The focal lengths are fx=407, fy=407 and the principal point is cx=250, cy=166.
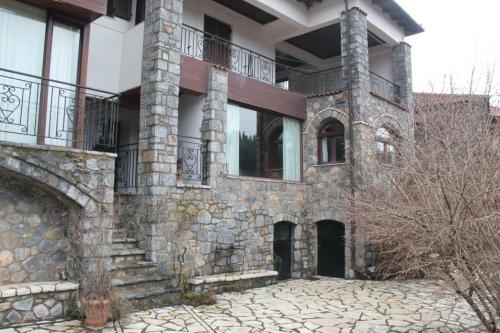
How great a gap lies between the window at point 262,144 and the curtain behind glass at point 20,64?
437 centimetres

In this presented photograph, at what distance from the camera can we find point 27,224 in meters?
6.47

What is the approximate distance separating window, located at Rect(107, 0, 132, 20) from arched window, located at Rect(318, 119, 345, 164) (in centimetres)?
616

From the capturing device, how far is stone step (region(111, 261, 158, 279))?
7.32 metres

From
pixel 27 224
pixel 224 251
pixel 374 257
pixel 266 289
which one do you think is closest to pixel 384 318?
pixel 266 289

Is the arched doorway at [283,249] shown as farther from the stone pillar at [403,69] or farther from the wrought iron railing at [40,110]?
the stone pillar at [403,69]

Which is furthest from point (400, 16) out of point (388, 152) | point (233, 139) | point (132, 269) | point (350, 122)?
point (132, 269)

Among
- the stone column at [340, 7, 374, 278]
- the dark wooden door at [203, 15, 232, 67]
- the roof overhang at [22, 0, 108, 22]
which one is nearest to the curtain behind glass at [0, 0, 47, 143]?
the roof overhang at [22, 0, 108, 22]

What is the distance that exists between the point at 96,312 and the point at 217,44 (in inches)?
318

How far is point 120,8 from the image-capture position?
9.89m

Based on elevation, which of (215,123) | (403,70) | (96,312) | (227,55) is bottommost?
(96,312)

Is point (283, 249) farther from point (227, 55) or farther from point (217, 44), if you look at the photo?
point (217, 44)

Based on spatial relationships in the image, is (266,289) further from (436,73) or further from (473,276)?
(436,73)

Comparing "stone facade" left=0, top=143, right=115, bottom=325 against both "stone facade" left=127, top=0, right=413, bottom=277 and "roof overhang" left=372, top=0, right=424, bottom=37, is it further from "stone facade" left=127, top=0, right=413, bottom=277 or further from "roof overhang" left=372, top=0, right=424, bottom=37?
"roof overhang" left=372, top=0, right=424, bottom=37

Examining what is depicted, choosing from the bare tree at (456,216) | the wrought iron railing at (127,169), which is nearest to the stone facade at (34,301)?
the wrought iron railing at (127,169)
